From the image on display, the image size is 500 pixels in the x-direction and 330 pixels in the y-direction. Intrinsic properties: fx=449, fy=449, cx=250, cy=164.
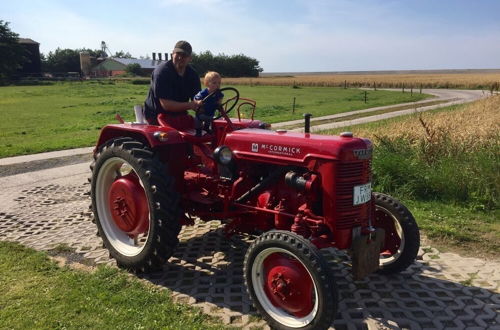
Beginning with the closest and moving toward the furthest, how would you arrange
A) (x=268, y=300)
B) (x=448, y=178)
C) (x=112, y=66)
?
(x=268, y=300) → (x=448, y=178) → (x=112, y=66)

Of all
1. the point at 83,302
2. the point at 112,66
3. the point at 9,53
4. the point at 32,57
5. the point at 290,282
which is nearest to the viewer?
the point at 290,282

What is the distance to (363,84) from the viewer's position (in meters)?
52.2

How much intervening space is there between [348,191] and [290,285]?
799 mm

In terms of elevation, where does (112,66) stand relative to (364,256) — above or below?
above

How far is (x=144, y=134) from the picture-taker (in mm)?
4020

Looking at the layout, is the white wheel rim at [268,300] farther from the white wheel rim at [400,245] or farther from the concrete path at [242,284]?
the white wheel rim at [400,245]

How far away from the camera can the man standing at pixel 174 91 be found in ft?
13.7

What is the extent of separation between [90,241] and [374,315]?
3.05 metres

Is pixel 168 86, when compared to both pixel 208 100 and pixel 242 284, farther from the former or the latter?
pixel 242 284

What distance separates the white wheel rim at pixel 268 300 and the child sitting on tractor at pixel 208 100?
1.47 metres

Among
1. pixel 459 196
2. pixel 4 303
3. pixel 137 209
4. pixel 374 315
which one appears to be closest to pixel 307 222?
pixel 374 315

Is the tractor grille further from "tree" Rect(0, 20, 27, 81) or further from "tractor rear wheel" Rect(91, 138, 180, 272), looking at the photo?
"tree" Rect(0, 20, 27, 81)

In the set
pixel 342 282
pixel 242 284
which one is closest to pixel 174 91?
pixel 242 284

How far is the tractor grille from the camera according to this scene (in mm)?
3238
